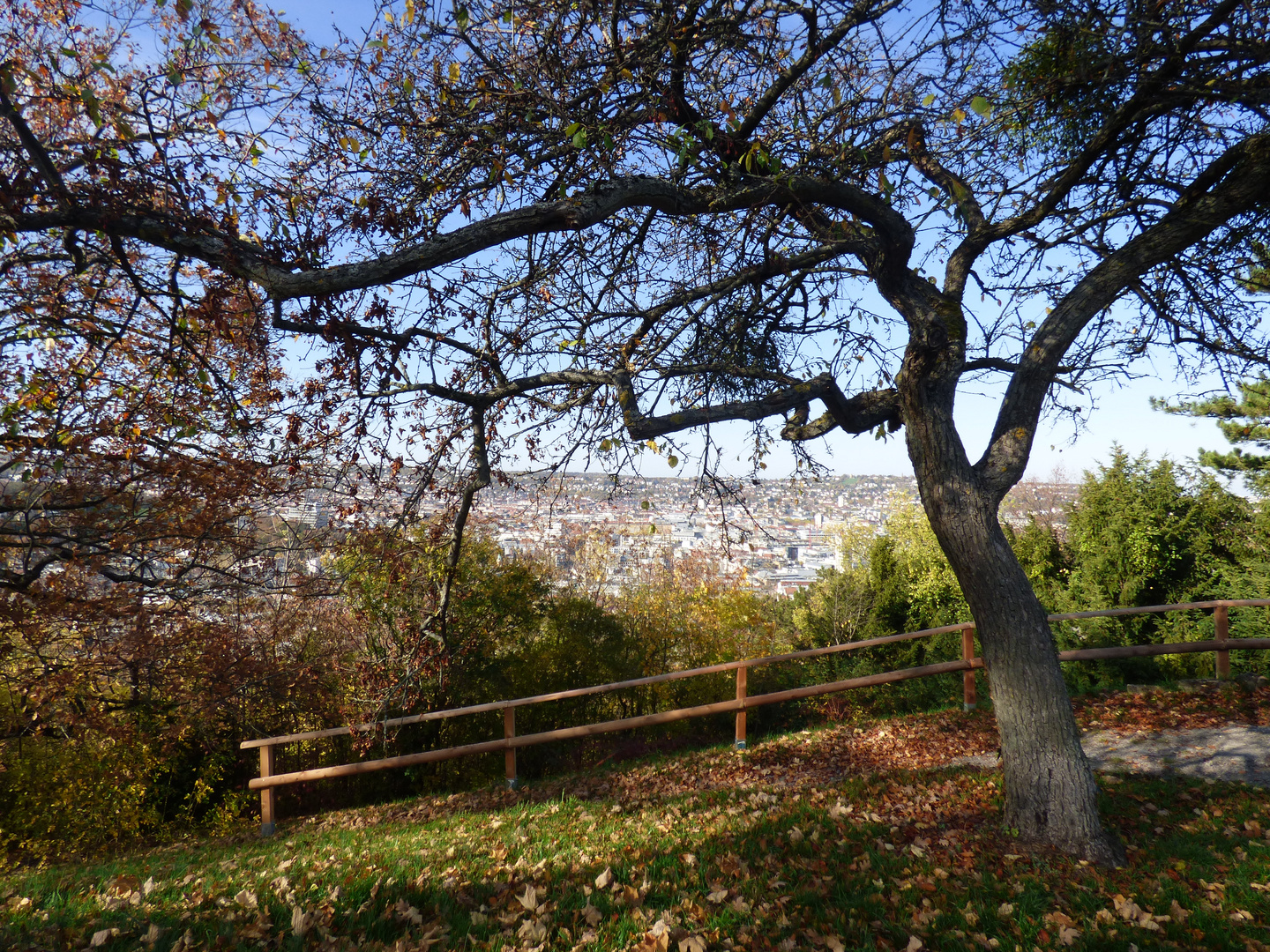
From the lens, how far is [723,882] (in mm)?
3664

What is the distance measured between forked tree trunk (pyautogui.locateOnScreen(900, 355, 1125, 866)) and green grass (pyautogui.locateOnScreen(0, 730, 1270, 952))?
233mm

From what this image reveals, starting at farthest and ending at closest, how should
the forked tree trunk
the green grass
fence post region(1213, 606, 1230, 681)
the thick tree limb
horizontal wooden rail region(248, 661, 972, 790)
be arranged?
fence post region(1213, 606, 1230, 681) < horizontal wooden rail region(248, 661, 972, 790) < the thick tree limb < the forked tree trunk < the green grass

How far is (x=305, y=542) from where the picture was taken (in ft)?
24.8

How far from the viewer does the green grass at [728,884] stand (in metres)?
3.00

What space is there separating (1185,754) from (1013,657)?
3.43 metres

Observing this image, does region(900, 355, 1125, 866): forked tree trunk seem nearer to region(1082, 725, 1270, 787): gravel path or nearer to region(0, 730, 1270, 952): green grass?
region(0, 730, 1270, 952): green grass

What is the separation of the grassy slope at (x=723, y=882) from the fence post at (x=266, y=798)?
0.95m

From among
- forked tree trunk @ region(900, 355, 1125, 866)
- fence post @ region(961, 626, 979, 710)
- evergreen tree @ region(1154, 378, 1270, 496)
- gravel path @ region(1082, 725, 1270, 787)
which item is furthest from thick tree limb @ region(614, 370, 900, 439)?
evergreen tree @ region(1154, 378, 1270, 496)

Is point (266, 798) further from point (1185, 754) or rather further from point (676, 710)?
point (1185, 754)

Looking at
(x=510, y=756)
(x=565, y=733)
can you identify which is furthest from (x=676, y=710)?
(x=510, y=756)

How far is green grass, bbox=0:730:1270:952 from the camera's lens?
3000 mm

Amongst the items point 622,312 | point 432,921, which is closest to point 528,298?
point 622,312

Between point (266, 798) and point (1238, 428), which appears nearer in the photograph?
point (266, 798)

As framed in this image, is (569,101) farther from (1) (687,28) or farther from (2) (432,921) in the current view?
(2) (432,921)
